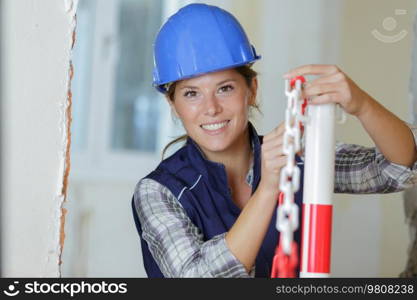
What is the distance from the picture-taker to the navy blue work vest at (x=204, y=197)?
1.62 meters

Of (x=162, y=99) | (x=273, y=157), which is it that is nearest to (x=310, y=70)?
(x=273, y=157)

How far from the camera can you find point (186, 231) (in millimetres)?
1450

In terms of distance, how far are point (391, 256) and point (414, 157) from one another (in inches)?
68.7

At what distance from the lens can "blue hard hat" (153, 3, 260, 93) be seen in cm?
160

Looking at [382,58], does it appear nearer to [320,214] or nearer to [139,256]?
[139,256]

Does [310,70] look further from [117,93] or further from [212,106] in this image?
[117,93]

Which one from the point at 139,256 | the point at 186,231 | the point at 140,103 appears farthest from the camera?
the point at 140,103

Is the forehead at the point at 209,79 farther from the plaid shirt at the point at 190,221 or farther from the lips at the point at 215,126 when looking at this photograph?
the plaid shirt at the point at 190,221

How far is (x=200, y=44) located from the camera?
1605mm

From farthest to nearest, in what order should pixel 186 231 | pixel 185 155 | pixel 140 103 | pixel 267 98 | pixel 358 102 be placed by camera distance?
pixel 140 103, pixel 267 98, pixel 185 155, pixel 186 231, pixel 358 102

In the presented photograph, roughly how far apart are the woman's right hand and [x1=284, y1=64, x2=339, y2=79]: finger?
8 centimetres

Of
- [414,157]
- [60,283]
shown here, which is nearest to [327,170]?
[60,283]

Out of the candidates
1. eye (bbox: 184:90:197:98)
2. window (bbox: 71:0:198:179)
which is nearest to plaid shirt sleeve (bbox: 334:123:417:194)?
eye (bbox: 184:90:197:98)

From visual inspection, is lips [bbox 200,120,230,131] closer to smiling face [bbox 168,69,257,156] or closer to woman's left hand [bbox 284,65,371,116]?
smiling face [bbox 168,69,257,156]
